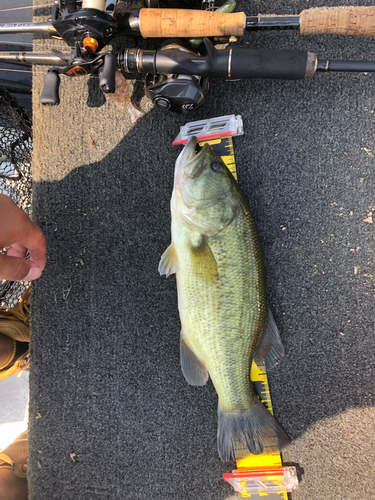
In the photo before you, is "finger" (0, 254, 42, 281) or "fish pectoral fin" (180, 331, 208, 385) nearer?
"finger" (0, 254, 42, 281)


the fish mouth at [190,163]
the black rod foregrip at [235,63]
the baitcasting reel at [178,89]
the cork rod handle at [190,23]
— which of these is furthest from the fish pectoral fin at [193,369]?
the cork rod handle at [190,23]

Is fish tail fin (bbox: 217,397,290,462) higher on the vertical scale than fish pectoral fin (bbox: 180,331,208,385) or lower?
lower

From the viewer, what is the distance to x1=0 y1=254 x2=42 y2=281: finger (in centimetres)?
146

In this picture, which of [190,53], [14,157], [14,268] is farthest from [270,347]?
[14,157]

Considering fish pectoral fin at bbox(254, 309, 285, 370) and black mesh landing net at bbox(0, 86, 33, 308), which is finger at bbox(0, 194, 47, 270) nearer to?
black mesh landing net at bbox(0, 86, 33, 308)

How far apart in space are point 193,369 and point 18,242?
117cm

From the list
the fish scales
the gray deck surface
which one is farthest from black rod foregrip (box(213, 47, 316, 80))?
the fish scales

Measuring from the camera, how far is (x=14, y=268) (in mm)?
1521

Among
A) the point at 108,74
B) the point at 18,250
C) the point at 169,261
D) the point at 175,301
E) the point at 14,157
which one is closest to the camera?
the point at 108,74

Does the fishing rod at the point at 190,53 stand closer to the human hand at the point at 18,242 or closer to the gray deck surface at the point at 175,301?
the gray deck surface at the point at 175,301

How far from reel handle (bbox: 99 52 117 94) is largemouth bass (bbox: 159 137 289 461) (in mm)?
488

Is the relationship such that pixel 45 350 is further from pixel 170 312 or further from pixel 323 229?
pixel 323 229

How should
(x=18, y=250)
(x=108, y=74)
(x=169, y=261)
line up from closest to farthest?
(x=108, y=74)
(x=169, y=261)
(x=18, y=250)

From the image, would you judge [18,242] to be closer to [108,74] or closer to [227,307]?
[108,74]
